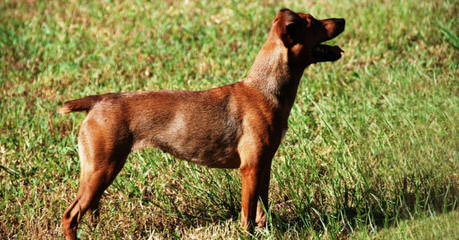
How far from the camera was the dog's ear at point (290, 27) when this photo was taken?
3.84 meters

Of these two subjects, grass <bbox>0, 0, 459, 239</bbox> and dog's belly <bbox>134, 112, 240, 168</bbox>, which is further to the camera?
grass <bbox>0, 0, 459, 239</bbox>

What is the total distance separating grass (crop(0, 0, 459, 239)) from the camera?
4.40 metres

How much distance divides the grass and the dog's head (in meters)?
1.03

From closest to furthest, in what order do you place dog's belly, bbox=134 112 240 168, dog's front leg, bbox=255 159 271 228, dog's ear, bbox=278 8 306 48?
dog's ear, bbox=278 8 306 48 < dog's belly, bbox=134 112 240 168 < dog's front leg, bbox=255 159 271 228

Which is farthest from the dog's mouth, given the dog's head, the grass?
the grass

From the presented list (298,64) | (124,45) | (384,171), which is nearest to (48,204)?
(298,64)

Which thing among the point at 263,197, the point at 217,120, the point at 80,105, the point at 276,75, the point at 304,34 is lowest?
the point at 263,197

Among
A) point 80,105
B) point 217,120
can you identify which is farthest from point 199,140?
point 80,105

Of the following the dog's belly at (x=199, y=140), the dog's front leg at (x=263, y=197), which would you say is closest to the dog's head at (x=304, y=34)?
the dog's belly at (x=199, y=140)

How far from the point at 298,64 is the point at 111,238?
6.47 feet

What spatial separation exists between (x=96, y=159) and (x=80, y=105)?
420 millimetres

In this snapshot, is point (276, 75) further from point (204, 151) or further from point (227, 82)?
point (227, 82)

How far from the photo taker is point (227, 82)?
6.53 metres

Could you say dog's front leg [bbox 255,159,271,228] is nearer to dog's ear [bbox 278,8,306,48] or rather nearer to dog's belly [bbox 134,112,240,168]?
dog's belly [bbox 134,112,240,168]
